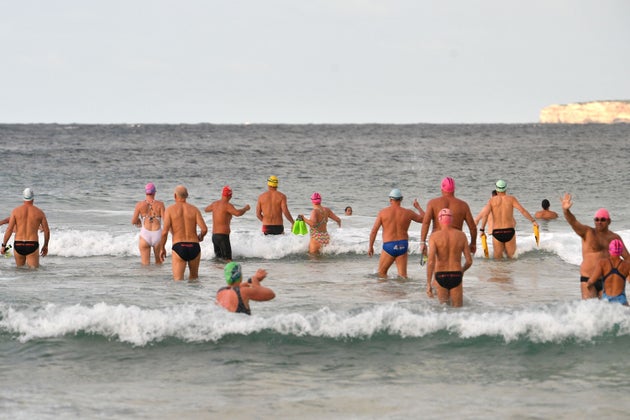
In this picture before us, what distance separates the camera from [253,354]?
10.3 meters

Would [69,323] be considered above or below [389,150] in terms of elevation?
below

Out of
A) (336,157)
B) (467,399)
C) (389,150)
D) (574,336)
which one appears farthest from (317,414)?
(389,150)

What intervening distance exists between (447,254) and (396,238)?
263 centimetres

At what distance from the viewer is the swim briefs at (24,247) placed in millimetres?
14992

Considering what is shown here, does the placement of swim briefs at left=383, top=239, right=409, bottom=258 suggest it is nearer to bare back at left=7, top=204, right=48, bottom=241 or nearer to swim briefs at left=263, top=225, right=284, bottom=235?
swim briefs at left=263, top=225, right=284, bottom=235

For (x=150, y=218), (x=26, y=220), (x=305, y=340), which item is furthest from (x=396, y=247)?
(x=26, y=220)

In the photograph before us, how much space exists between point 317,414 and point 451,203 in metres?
5.23

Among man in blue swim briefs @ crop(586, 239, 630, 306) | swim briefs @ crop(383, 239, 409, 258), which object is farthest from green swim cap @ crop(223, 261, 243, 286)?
swim briefs @ crop(383, 239, 409, 258)

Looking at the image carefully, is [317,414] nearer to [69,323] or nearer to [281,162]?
[69,323]

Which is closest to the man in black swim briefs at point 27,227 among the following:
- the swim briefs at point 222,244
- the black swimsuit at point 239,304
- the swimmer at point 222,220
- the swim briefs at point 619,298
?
the swimmer at point 222,220

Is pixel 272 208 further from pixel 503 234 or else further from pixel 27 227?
pixel 27 227

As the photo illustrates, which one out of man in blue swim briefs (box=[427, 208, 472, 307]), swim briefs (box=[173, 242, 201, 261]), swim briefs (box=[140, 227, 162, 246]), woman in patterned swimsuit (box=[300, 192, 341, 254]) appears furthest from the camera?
woman in patterned swimsuit (box=[300, 192, 341, 254])

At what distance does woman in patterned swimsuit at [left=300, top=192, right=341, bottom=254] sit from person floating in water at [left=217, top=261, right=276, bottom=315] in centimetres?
663

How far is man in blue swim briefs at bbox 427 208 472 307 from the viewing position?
36.0 ft
